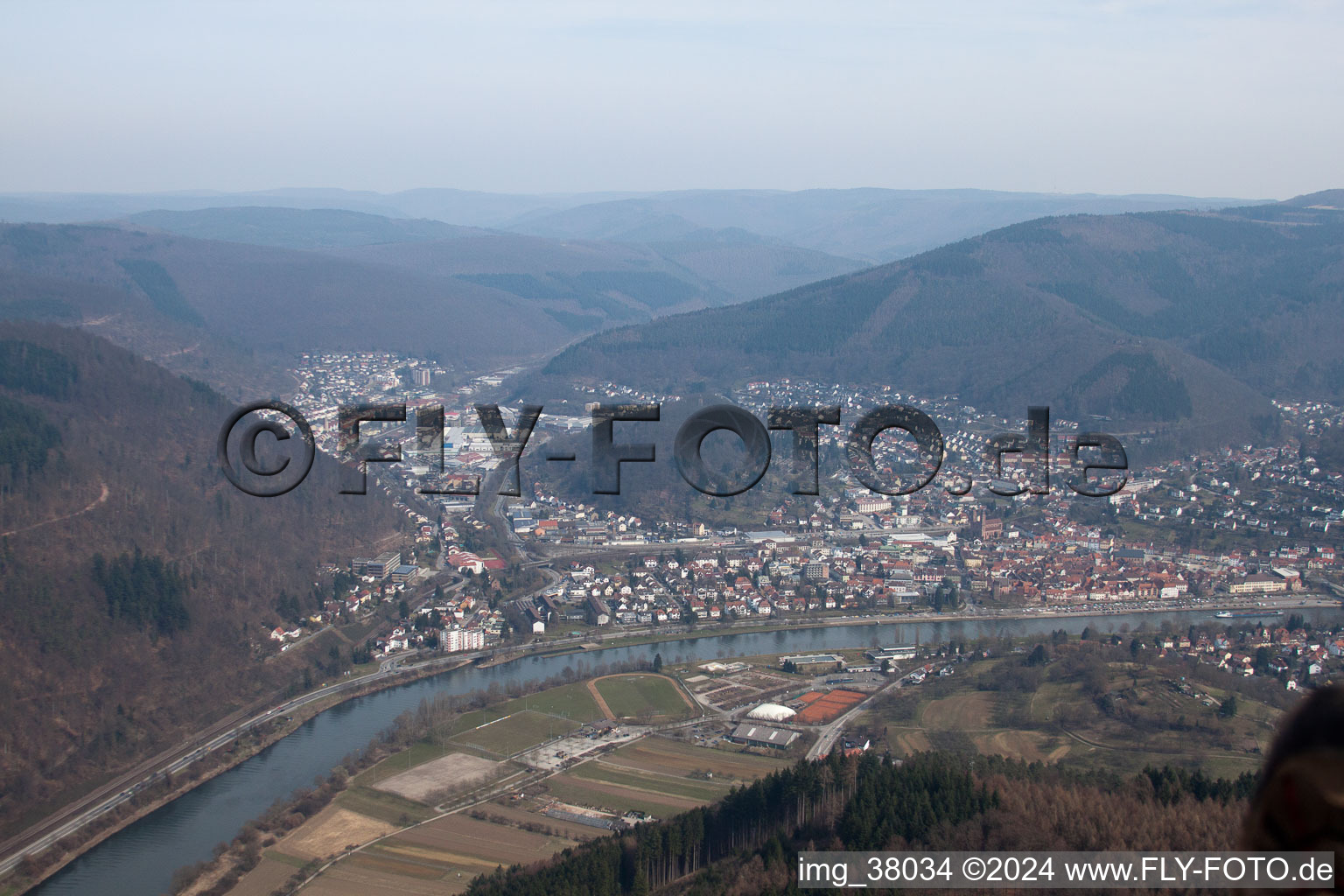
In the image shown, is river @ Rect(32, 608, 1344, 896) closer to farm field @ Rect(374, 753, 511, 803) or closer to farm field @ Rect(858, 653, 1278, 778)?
farm field @ Rect(374, 753, 511, 803)

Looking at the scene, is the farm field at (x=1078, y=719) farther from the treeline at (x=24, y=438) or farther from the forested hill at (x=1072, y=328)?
the forested hill at (x=1072, y=328)

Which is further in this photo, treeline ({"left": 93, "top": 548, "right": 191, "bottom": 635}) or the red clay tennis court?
treeline ({"left": 93, "top": 548, "right": 191, "bottom": 635})

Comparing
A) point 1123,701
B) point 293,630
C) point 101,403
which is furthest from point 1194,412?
point 101,403

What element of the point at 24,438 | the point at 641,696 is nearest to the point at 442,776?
the point at 641,696

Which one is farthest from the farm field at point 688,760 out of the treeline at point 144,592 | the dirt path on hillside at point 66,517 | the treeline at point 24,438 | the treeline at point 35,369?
the treeline at point 35,369

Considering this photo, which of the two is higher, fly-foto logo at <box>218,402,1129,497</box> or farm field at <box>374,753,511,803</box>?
fly-foto logo at <box>218,402,1129,497</box>

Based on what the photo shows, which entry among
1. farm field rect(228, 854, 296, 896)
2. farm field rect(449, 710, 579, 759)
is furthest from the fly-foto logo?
farm field rect(228, 854, 296, 896)

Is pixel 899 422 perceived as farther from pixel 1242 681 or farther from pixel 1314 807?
pixel 1314 807

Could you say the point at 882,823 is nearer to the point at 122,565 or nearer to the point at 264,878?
the point at 264,878
